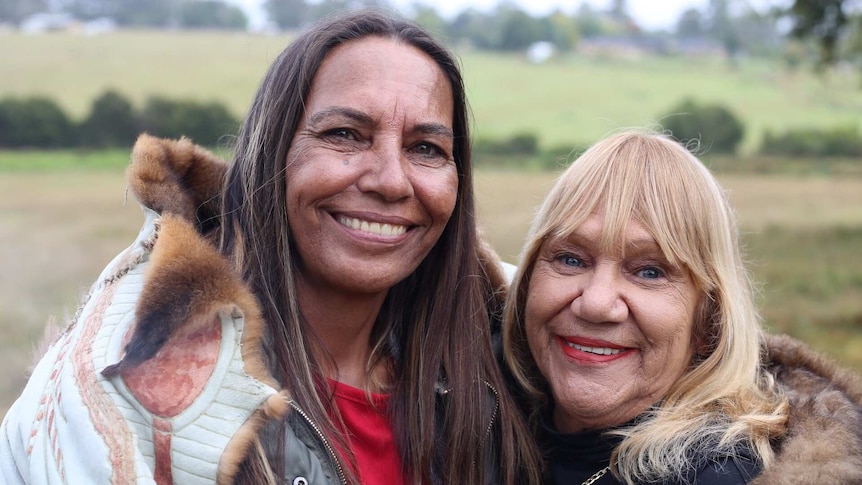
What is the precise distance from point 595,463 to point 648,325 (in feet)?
1.61

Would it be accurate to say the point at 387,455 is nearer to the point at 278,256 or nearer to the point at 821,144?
the point at 278,256

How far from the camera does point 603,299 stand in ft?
8.02

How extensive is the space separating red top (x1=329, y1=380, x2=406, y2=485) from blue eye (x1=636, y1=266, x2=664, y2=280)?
0.93 meters

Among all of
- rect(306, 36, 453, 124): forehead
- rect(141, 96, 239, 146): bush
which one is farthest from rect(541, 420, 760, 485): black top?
rect(141, 96, 239, 146): bush

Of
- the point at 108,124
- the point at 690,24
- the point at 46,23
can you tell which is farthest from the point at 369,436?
the point at 690,24

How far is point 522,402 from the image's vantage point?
9.64 ft

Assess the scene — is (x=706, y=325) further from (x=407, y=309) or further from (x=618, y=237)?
(x=407, y=309)

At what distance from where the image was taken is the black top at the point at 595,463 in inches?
88.7

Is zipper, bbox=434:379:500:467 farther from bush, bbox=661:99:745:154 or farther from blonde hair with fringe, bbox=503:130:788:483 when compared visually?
bush, bbox=661:99:745:154

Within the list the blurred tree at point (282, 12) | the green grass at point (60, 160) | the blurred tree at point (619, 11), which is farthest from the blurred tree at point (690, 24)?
the green grass at point (60, 160)

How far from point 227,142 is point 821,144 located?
3141cm

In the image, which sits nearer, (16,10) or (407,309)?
(407,309)

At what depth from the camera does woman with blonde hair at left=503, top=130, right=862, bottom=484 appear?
7.92 ft

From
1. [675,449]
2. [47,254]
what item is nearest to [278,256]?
[675,449]
